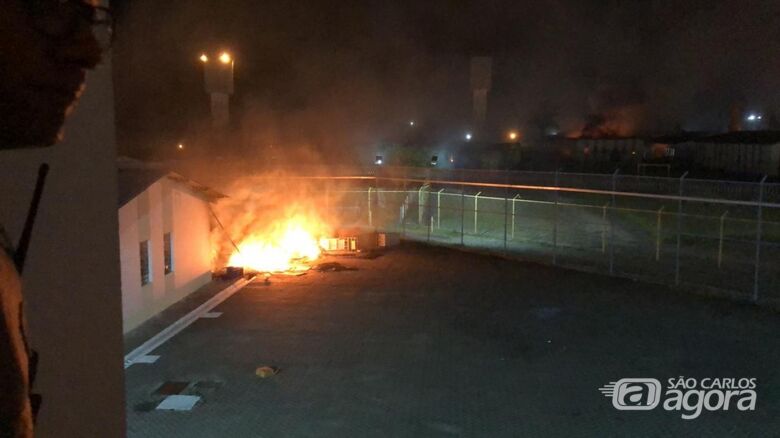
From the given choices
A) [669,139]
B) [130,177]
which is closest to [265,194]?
[130,177]

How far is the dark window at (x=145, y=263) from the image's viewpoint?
39.8ft

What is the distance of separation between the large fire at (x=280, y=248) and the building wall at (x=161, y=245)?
1.97m

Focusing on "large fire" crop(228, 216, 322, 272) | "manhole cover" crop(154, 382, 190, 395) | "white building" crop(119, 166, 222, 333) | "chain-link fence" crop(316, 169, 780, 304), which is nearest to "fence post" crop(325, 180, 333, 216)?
"chain-link fence" crop(316, 169, 780, 304)

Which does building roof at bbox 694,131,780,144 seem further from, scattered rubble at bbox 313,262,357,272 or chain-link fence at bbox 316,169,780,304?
scattered rubble at bbox 313,262,357,272

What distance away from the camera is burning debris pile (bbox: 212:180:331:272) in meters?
17.7

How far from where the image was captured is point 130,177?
11.8 m

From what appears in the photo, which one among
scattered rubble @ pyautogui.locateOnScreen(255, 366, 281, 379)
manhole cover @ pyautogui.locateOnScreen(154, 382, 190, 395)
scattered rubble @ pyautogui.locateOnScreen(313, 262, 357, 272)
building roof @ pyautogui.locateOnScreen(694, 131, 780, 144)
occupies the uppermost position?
building roof @ pyautogui.locateOnScreen(694, 131, 780, 144)

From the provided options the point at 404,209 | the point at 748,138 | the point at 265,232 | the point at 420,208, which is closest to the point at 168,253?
the point at 265,232

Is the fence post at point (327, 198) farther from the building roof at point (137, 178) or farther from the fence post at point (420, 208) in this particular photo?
the building roof at point (137, 178)

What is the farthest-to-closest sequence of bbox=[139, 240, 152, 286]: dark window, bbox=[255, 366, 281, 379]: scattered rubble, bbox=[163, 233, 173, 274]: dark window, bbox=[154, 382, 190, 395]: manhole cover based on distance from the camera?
bbox=[163, 233, 173, 274]: dark window
bbox=[139, 240, 152, 286]: dark window
bbox=[255, 366, 281, 379]: scattered rubble
bbox=[154, 382, 190, 395]: manhole cover

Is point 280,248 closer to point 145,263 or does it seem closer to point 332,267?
point 332,267

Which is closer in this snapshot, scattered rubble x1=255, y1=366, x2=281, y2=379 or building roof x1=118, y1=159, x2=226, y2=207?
scattered rubble x1=255, y1=366, x2=281, y2=379

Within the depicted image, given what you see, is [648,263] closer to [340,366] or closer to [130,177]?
[340,366]

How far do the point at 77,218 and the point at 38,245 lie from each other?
12.6 inches
